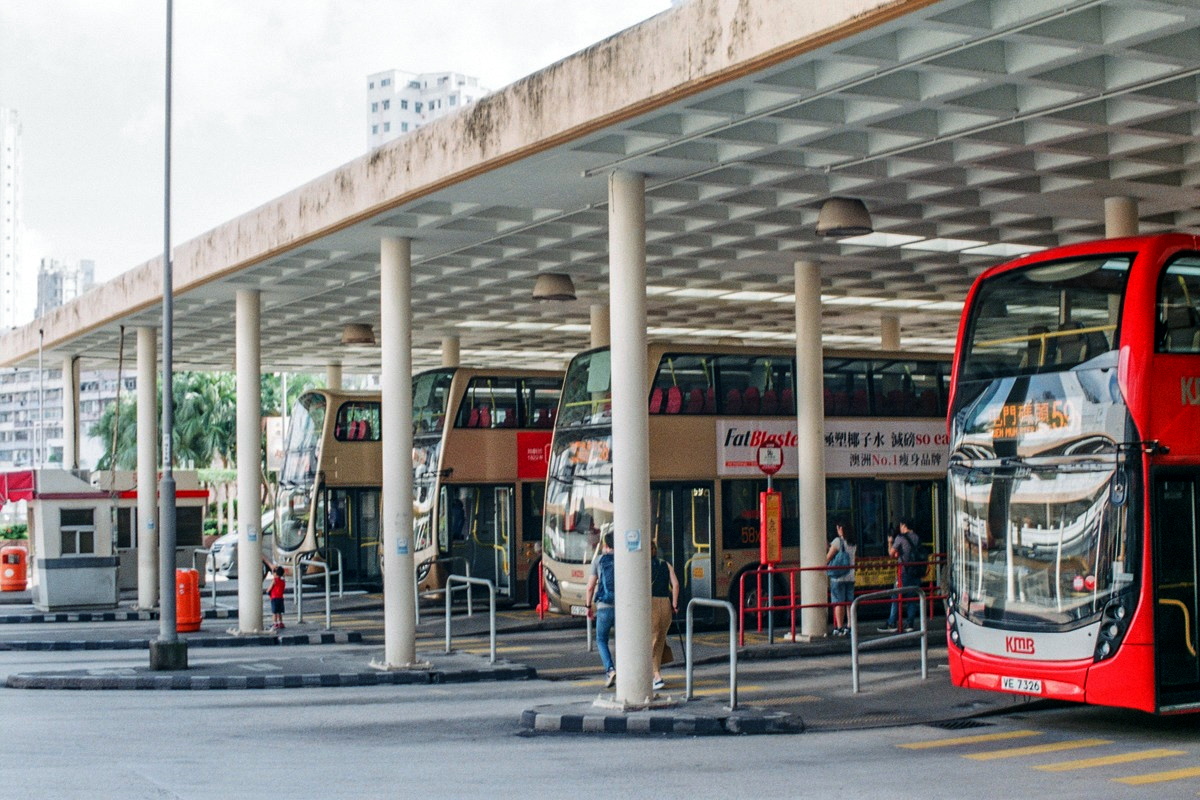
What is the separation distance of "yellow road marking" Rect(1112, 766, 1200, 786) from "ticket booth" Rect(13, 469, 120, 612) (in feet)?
68.5

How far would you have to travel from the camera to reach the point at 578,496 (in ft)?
71.3

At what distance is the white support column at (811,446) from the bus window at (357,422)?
11.1 metres

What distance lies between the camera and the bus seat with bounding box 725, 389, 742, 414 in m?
21.3

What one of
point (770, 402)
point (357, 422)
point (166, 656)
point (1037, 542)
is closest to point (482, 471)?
point (357, 422)

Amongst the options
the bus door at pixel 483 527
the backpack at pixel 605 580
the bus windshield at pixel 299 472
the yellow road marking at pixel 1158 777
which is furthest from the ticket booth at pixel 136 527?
the yellow road marking at pixel 1158 777

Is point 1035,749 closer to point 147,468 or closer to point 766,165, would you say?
point 766,165

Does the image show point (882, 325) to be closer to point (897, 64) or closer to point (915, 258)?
point (915, 258)

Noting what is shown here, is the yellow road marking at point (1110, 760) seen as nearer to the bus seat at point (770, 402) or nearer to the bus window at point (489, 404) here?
the bus seat at point (770, 402)

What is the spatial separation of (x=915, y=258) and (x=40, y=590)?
17266 millimetres

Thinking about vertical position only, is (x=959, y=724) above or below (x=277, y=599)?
below

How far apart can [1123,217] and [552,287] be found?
27.9 feet

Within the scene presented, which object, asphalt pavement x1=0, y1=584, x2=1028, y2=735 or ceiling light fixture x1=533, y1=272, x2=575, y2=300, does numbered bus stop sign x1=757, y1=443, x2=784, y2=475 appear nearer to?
asphalt pavement x1=0, y1=584, x2=1028, y2=735

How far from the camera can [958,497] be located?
530 inches

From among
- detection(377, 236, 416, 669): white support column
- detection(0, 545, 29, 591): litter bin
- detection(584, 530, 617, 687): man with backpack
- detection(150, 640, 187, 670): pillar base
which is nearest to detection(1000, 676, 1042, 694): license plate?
detection(584, 530, 617, 687): man with backpack
